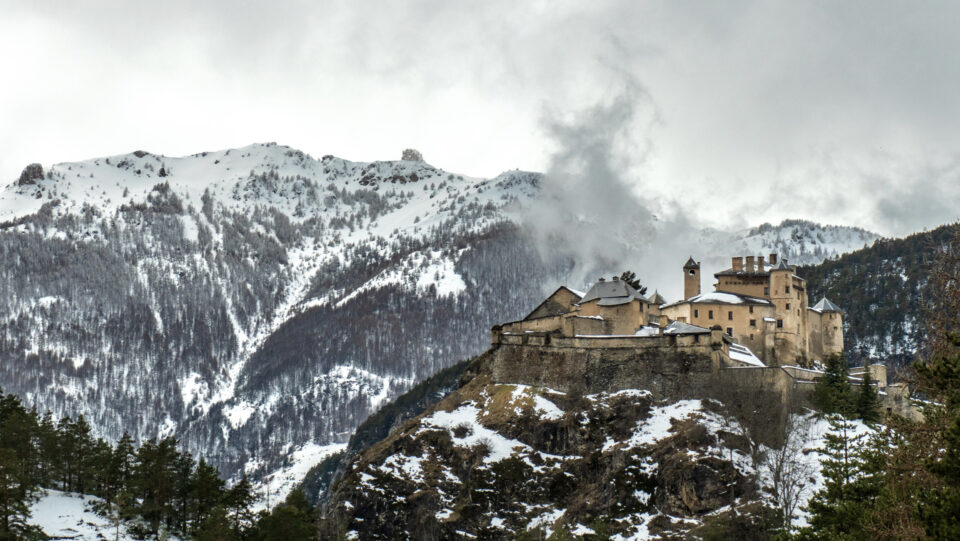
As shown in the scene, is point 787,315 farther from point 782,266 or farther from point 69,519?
point 69,519

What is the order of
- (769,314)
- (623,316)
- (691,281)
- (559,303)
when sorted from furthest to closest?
1. (691,281)
2. (559,303)
3. (769,314)
4. (623,316)

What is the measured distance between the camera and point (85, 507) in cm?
9912

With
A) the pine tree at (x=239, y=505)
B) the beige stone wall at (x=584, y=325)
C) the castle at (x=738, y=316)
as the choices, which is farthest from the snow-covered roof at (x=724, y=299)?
the pine tree at (x=239, y=505)

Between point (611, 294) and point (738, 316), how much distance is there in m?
14.8

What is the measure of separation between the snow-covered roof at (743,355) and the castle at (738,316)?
13.8 inches

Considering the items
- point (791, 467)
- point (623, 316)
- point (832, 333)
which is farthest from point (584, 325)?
point (832, 333)

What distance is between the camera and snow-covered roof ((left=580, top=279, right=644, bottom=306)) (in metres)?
124

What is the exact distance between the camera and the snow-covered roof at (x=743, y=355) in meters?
117

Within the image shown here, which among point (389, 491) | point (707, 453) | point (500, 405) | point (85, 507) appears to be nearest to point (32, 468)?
point (85, 507)

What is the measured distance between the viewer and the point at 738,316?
126 metres

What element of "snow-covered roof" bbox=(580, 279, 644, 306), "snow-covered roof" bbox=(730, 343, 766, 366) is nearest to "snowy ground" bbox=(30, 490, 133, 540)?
"snow-covered roof" bbox=(580, 279, 644, 306)

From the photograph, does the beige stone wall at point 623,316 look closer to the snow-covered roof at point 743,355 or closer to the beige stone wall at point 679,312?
the beige stone wall at point 679,312

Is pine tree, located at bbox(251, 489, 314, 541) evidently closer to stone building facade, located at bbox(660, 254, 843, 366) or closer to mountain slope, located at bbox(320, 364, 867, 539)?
mountain slope, located at bbox(320, 364, 867, 539)

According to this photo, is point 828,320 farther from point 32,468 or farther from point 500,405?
point 32,468
